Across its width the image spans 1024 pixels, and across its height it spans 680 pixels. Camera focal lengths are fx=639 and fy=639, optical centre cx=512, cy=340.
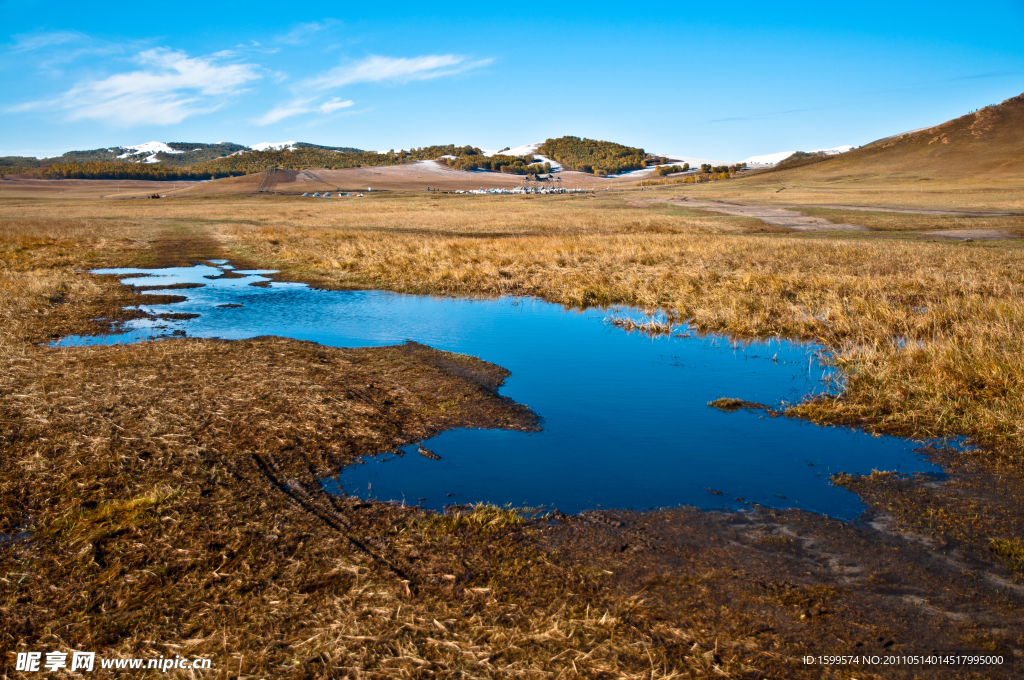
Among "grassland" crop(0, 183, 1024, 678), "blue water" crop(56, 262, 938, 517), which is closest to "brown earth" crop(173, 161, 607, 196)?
"blue water" crop(56, 262, 938, 517)

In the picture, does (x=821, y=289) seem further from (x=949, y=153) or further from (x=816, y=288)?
(x=949, y=153)

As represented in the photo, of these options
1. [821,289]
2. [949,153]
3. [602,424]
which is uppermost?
[949,153]

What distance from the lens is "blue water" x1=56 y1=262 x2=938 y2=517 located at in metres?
6.54

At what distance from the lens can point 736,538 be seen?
552 cm

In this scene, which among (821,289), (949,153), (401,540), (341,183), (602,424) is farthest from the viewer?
(341,183)

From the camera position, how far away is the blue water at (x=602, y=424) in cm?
654

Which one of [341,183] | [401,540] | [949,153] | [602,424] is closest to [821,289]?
[602,424]

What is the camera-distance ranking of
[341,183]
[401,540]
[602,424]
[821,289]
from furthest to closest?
[341,183]
[821,289]
[602,424]
[401,540]

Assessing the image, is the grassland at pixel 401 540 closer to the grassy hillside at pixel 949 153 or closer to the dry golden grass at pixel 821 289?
the dry golden grass at pixel 821 289

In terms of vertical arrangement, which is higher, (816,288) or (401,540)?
(816,288)

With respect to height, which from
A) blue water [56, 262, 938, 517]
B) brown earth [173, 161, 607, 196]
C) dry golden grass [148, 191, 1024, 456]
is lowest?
blue water [56, 262, 938, 517]

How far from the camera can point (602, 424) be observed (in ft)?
28.2

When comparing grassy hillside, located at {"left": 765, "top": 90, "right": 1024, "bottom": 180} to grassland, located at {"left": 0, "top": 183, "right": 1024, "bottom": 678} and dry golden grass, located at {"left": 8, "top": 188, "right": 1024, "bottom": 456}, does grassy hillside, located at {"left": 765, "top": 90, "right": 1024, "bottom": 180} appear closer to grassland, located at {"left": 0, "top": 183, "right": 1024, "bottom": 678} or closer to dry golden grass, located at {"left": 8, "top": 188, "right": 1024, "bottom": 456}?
dry golden grass, located at {"left": 8, "top": 188, "right": 1024, "bottom": 456}

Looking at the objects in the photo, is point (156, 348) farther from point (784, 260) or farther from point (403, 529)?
point (784, 260)
